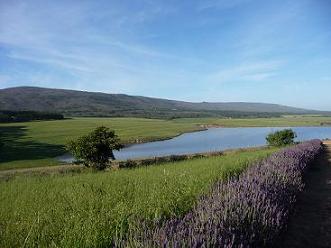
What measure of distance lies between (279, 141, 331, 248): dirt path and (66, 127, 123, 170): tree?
1929cm

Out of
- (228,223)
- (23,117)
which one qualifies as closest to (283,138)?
(228,223)

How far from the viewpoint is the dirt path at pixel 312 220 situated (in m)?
6.58

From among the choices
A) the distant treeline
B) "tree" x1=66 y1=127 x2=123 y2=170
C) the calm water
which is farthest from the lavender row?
the distant treeline

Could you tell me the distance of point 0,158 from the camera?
170ft

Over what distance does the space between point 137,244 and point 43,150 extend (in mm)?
61479

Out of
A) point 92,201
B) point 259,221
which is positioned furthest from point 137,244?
point 92,201

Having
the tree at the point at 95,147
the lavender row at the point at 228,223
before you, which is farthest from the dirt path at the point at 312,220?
the tree at the point at 95,147

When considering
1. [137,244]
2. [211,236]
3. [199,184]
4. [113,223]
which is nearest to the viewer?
[137,244]

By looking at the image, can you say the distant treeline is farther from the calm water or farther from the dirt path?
the dirt path

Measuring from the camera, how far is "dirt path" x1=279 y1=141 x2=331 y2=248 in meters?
6.58

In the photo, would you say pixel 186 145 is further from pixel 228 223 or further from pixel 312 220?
pixel 228 223

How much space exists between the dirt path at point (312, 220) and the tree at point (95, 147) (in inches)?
760

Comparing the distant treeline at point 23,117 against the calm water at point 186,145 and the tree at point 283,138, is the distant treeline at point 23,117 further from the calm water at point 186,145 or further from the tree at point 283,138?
the tree at point 283,138

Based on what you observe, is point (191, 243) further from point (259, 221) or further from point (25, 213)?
point (25, 213)
